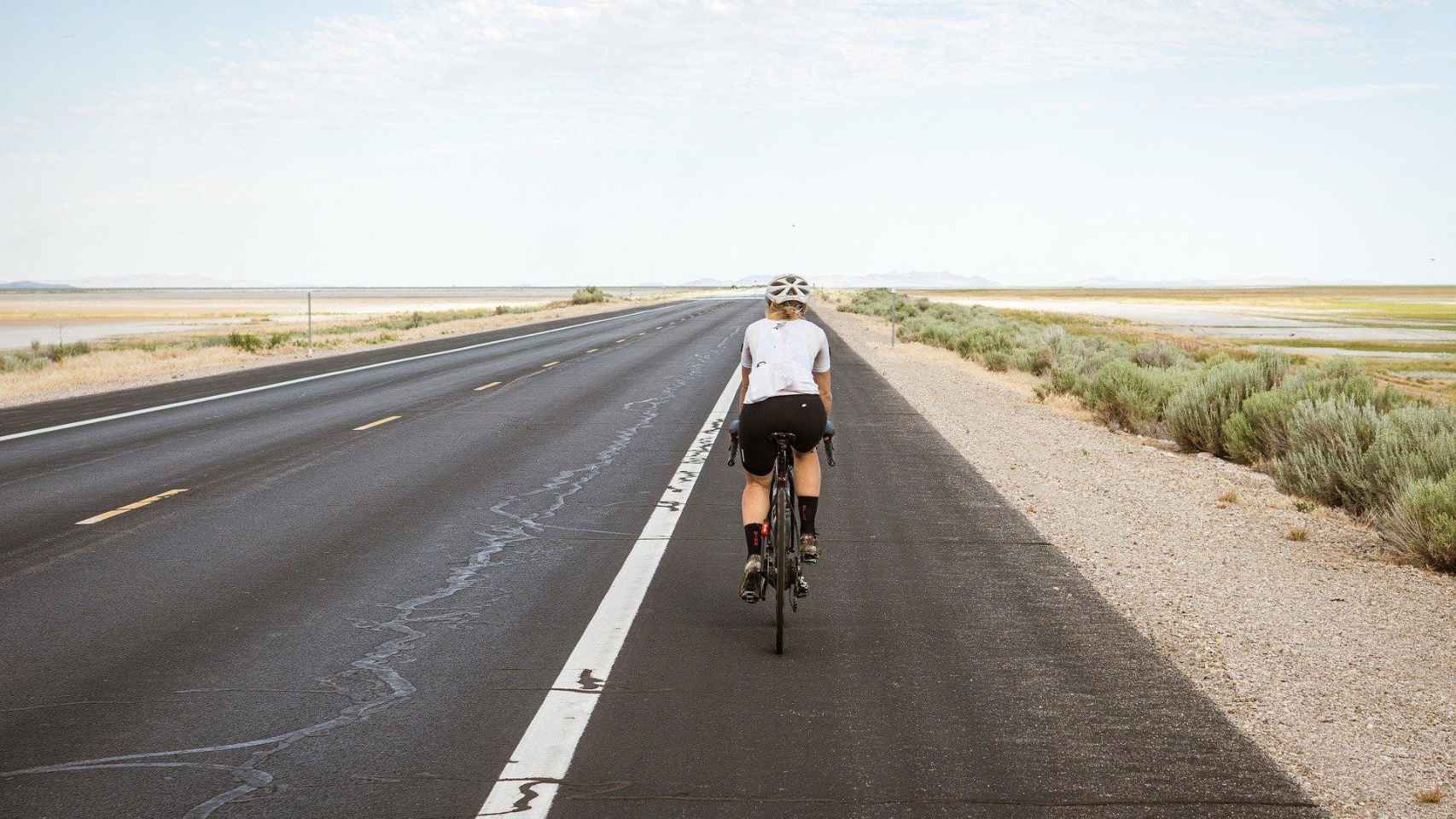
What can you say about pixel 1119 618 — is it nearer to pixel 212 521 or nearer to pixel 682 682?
pixel 682 682

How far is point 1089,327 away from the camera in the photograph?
54.8 meters

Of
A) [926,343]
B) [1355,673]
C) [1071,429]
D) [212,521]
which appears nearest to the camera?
[1355,673]

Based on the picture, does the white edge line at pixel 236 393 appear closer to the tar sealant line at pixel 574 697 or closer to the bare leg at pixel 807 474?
the tar sealant line at pixel 574 697

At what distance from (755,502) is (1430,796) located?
3.42 m

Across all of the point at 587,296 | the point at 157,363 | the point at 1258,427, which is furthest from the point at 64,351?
the point at 587,296

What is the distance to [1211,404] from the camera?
54.3 feet

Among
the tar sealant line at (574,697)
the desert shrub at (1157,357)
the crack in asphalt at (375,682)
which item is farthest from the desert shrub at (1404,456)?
the desert shrub at (1157,357)

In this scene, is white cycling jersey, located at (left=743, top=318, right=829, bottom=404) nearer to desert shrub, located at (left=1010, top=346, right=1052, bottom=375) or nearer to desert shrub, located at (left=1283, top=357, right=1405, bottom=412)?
desert shrub, located at (left=1283, top=357, right=1405, bottom=412)

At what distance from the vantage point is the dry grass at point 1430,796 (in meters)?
4.65

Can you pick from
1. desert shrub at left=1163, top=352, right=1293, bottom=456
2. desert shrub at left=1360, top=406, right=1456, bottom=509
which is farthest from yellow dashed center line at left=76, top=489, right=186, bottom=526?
desert shrub at left=1163, top=352, right=1293, bottom=456

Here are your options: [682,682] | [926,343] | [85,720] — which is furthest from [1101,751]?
[926,343]

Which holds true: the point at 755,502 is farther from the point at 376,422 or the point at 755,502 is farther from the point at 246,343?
the point at 246,343

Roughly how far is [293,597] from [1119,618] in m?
4.87

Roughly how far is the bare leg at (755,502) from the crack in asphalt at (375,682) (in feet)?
4.49
